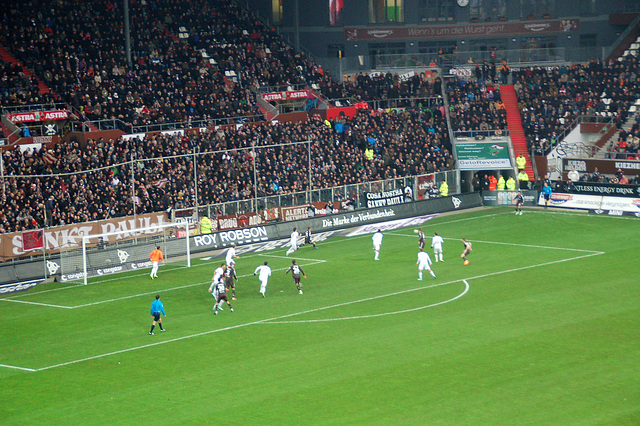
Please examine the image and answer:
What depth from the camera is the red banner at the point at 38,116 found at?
50844mm

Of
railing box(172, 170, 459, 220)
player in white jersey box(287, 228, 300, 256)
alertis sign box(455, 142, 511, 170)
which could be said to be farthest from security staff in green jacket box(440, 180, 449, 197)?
player in white jersey box(287, 228, 300, 256)

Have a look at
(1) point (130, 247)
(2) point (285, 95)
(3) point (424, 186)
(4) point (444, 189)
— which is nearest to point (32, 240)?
(1) point (130, 247)

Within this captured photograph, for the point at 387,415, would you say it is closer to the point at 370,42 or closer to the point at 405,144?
the point at 405,144

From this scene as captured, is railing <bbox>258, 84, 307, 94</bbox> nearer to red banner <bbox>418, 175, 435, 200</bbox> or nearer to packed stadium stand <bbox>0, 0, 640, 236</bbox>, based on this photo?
packed stadium stand <bbox>0, 0, 640, 236</bbox>

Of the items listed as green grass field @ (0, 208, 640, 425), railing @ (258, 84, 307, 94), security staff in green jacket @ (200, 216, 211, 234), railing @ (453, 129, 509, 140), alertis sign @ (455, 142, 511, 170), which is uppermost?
railing @ (258, 84, 307, 94)

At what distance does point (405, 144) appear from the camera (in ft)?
209

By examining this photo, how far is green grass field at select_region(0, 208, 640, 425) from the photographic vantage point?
22.6 m

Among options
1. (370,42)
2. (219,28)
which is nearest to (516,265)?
(219,28)

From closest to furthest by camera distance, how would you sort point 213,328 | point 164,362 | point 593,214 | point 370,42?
1. point 164,362
2. point 213,328
3. point 593,214
4. point 370,42

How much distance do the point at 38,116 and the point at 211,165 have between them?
10.7 meters

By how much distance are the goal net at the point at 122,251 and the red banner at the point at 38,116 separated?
11948mm

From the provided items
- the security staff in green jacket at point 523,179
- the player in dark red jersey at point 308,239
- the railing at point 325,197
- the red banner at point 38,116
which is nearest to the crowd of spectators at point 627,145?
the security staff in green jacket at point 523,179

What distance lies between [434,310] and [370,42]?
165ft

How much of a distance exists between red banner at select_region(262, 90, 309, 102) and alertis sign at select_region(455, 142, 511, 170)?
12938 mm
